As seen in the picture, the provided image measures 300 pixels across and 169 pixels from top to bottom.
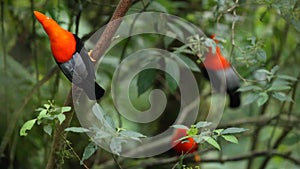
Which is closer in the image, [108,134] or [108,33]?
[108,134]

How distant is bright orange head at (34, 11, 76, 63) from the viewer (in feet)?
5.32

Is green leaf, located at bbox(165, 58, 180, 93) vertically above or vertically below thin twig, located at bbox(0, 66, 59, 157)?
above

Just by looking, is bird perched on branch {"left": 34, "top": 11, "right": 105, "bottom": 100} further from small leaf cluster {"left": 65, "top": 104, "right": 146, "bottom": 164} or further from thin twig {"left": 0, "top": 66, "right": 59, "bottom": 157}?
thin twig {"left": 0, "top": 66, "right": 59, "bottom": 157}

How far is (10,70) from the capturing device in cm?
279

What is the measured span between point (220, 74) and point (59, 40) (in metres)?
1.05

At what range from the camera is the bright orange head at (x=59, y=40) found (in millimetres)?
1620

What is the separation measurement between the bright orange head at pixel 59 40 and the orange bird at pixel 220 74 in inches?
31.4

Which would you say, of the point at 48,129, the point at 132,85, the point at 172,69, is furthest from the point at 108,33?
the point at 132,85

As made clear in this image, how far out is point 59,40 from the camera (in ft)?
5.45

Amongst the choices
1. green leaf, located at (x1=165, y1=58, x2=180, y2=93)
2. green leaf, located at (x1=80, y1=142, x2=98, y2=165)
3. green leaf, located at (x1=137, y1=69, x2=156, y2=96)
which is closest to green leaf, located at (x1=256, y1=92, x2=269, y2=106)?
green leaf, located at (x1=165, y1=58, x2=180, y2=93)

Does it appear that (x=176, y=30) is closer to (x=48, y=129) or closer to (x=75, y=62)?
(x=75, y=62)

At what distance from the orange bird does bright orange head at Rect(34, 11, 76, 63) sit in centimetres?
80

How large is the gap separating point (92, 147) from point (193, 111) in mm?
1360

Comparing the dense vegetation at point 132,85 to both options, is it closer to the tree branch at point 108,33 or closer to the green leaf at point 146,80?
the green leaf at point 146,80
